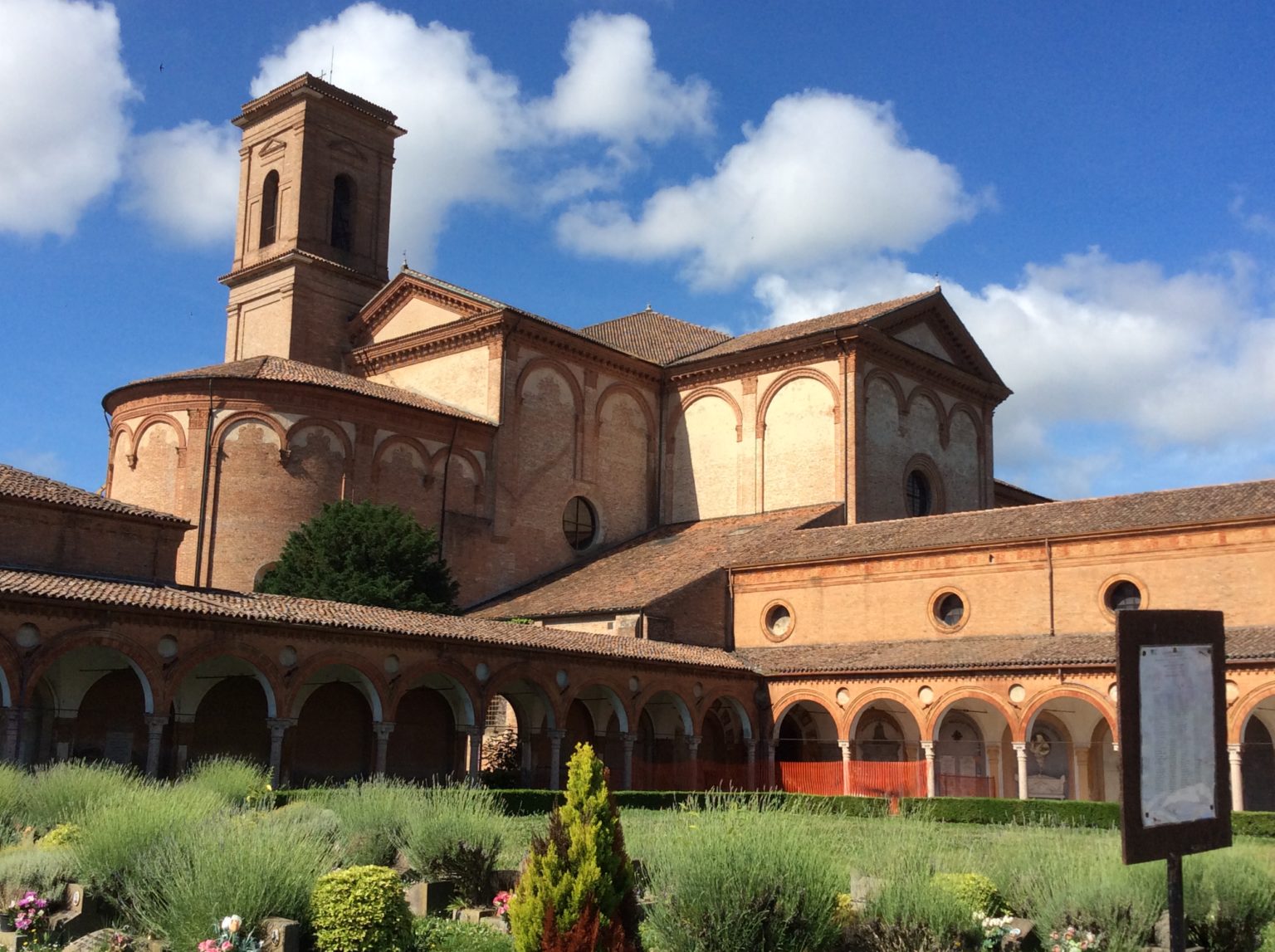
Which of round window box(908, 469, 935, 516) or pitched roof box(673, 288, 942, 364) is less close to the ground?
pitched roof box(673, 288, 942, 364)

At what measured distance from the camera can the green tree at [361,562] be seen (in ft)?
88.5

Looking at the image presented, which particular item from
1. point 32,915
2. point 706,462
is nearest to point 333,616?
point 32,915

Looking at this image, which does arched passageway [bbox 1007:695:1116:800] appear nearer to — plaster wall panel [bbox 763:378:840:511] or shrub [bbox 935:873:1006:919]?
plaster wall panel [bbox 763:378:840:511]

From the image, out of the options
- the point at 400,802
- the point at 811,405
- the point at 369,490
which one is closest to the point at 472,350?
the point at 369,490

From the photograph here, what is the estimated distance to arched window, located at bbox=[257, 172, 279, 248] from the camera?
39219 mm

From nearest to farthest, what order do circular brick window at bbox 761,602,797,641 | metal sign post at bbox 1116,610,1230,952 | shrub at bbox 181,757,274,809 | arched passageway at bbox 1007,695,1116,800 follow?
metal sign post at bbox 1116,610,1230,952
shrub at bbox 181,757,274,809
arched passageway at bbox 1007,695,1116,800
circular brick window at bbox 761,602,797,641

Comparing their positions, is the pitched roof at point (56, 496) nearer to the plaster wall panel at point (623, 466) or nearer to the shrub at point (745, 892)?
the plaster wall panel at point (623, 466)

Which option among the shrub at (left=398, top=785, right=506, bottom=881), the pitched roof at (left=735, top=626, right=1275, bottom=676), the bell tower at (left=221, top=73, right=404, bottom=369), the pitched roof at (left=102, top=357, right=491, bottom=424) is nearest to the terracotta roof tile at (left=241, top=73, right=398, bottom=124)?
the bell tower at (left=221, top=73, right=404, bottom=369)

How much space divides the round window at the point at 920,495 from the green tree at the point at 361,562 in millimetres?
14694

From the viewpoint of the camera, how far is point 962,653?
27.0 meters

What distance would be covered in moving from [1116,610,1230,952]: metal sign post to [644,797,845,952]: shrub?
3732mm

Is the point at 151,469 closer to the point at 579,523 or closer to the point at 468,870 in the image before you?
the point at 579,523

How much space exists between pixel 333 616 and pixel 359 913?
44.5ft

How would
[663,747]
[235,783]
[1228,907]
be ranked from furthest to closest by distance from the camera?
[663,747], [235,783], [1228,907]
